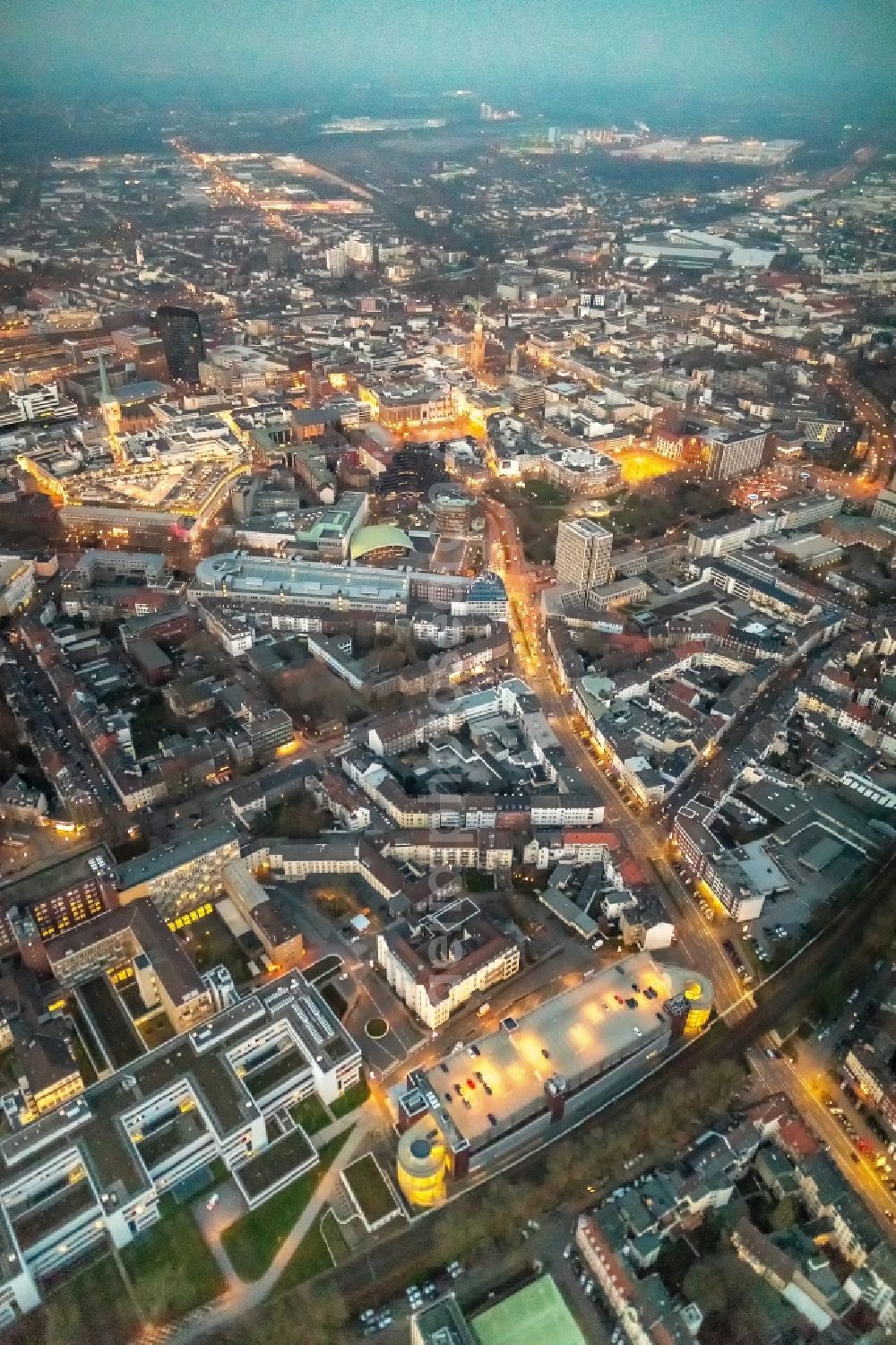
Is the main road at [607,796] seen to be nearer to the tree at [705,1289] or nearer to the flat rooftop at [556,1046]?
the flat rooftop at [556,1046]

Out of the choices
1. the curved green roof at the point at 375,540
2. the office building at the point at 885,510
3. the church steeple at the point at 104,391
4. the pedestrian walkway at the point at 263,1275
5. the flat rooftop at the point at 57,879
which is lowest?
the pedestrian walkway at the point at 263,1275

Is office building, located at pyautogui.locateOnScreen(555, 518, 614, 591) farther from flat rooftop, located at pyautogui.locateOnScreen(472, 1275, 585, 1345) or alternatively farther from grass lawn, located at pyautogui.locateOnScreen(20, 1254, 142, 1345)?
grass lawn, located at pyautogui.locateOnScreen(20, 1254, 142, 1345)

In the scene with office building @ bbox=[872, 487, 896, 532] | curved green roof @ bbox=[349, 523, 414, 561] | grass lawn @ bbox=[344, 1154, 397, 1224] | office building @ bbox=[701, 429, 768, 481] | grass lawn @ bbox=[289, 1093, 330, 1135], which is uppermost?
office building @ bbox=[701, 429, 768, 481]

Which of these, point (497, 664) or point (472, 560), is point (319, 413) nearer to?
point (472, 560)

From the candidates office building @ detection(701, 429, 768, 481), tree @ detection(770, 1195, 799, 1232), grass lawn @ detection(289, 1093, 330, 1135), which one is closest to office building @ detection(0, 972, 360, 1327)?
grass lawn @ detection(289, 1093, 330, 1135)

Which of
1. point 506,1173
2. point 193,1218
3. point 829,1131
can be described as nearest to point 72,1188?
point 193,1218

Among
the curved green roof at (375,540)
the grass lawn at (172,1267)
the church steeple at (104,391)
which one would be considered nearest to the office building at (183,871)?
the grass lawn at (172,1267)

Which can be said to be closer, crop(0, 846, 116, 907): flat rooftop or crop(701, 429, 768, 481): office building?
crop(0, 846, 116, 907): flat rooftop
